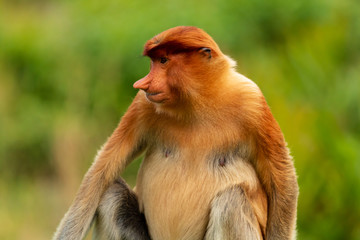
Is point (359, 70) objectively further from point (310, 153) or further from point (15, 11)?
point (15, 11)

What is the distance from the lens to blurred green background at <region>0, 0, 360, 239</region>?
6.63 meters

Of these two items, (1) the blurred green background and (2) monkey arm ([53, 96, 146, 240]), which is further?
(1) the blurred green background

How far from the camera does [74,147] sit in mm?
7352

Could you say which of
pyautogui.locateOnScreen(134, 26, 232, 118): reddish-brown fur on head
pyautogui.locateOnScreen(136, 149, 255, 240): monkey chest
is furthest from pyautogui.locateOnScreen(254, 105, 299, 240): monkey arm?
pyautogui.locateOnScreen(134, 26, 232, 118): reddish-brown fur on head

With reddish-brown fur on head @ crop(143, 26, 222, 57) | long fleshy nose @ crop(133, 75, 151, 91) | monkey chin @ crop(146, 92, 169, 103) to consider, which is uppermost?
reddish-brown fur on head @ crop(143, 26, 222, 57)

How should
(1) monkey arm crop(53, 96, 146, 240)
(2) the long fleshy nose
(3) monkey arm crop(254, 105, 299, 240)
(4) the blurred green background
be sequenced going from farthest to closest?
(4) the blurred green background, (1) monkey arm crop(53, 96, 146, 240), (3) monkey arm crop(254, 105, 299, 240), (2) the long fleshy nose

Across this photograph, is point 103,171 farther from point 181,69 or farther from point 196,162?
point 181,69

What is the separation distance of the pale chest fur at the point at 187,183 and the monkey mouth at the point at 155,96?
40 cm

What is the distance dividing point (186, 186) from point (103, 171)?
0.49 m

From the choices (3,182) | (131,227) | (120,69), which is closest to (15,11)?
(120,69)

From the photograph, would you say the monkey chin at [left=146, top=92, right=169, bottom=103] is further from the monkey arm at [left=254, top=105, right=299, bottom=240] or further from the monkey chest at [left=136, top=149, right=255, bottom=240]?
the monkey arm at [left=254, top=105, right=299, bottom=240]

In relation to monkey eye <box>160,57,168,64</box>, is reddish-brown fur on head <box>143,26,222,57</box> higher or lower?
higher

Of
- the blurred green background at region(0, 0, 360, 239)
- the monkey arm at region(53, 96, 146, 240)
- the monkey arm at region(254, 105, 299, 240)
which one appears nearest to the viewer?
the monkey arm at region(254, 105, 299, 240)

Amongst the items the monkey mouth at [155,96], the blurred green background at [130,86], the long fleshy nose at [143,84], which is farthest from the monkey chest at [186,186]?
the blurred green background at [130,86]
